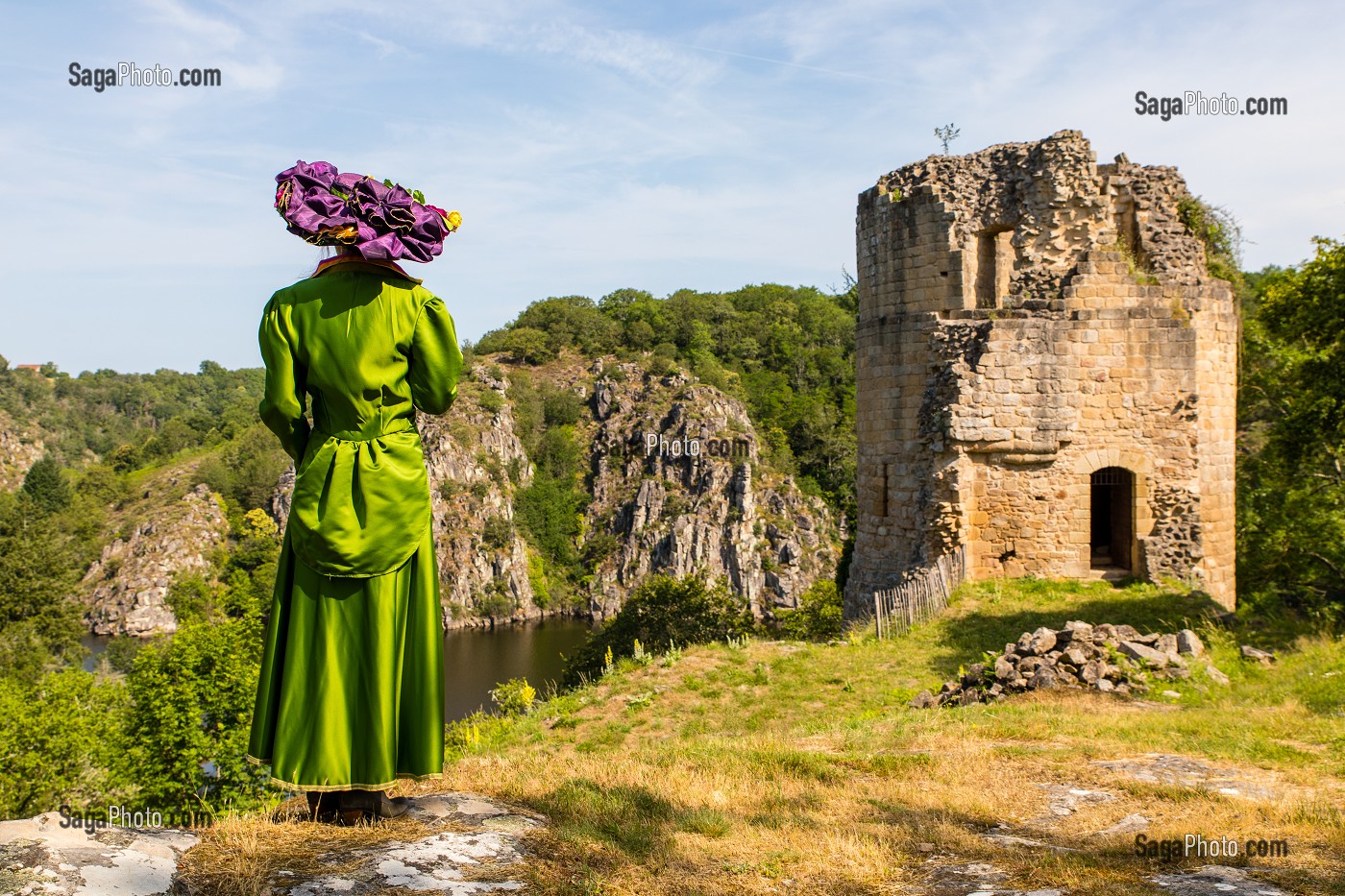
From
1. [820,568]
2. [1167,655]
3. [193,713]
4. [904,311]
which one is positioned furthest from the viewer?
[820,568]

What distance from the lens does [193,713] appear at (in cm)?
2264

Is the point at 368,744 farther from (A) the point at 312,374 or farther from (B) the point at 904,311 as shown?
(B) the point at 904,311

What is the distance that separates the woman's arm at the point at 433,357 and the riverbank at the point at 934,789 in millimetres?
1831

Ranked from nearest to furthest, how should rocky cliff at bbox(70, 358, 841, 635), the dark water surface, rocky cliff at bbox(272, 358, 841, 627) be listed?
the dark water surface
rocky cliff at bbox(70, 358, 841, 635)
rocky cliff at bbox(272, 358, 841, 627)

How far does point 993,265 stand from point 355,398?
494 inches

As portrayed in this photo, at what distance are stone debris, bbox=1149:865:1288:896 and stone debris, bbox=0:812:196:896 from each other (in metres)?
3.58

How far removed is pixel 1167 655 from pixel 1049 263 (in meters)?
6.81

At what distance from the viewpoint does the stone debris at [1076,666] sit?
8977mm

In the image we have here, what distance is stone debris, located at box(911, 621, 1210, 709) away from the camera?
29.5ft

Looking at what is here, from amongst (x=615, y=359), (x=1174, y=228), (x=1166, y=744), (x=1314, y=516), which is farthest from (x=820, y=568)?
(x=1166, y=744)

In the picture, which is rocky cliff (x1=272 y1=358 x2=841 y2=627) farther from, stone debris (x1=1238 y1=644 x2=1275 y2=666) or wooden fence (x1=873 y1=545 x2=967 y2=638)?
stone debris (x1=1238 y1=644 x2=1275 y2=666)

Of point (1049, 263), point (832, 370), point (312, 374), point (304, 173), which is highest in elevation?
point (832, 370)

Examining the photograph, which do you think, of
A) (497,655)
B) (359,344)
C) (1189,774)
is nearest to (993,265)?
(1189,774)

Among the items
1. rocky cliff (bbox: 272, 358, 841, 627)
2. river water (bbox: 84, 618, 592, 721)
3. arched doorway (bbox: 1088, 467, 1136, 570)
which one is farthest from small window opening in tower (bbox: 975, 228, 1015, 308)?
rocky cliff (bbox: 272, 358, 841, 627)
